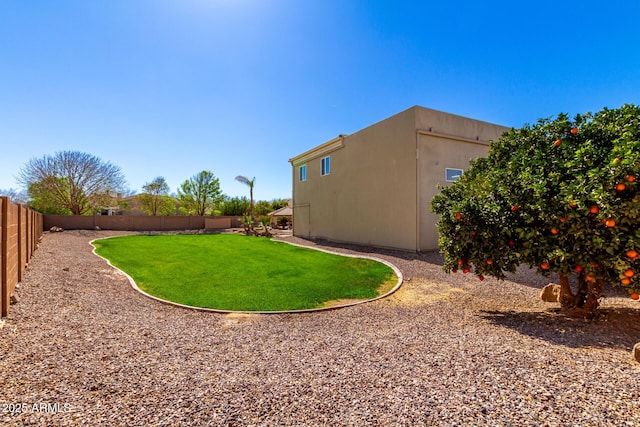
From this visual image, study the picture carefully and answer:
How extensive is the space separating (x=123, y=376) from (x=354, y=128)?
644 inches

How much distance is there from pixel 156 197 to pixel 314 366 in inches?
1647

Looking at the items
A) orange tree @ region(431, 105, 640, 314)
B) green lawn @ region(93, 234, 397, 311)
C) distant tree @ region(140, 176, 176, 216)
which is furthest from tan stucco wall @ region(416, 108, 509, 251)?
distant tree @ region(140, 176, 176, 216)

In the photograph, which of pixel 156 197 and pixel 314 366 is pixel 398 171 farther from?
pixel 156 197

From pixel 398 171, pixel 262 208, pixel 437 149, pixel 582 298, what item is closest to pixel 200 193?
pixel 262 208

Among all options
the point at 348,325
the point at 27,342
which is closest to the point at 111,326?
the point at 27,342

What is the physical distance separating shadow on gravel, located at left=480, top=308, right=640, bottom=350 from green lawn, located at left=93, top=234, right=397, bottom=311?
3.14 m

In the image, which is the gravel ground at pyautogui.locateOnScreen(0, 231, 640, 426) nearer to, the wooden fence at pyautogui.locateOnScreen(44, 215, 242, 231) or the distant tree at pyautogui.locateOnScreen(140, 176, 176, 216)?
the wooden fence at pyautogui.locateOnScreen(44, 215, 242, 231)

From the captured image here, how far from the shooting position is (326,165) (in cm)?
1964

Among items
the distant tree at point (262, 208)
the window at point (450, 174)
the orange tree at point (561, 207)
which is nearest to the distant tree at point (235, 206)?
the distant tree at point (262, 208)

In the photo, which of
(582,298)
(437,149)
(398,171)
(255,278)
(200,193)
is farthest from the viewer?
(200,193)

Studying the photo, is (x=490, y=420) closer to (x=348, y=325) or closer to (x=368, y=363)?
(x=368, y=363)

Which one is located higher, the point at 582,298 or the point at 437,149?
the point at 437,149

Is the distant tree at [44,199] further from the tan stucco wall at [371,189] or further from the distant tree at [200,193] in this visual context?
the tan stucco wall at [371,189]

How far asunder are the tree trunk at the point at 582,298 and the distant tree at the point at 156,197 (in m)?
42.9
